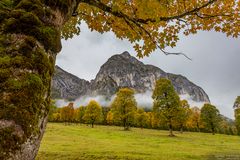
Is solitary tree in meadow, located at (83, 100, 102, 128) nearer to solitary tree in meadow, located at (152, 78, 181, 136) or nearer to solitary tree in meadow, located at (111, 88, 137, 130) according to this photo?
solitary tree in meadow, located at (111, 88, 137, 130)

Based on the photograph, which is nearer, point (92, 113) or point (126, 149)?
point (126, 149)

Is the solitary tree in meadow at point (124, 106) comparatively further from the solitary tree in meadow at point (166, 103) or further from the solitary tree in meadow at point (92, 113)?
the solitary tree in meadow at point (92, 113)

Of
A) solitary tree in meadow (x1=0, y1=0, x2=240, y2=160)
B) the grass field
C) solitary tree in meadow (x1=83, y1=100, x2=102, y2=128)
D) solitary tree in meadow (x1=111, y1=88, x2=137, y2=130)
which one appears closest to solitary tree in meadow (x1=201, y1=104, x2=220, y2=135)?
solitary tree in meadow (x1=111, y1=88, x2=137, y2=130)

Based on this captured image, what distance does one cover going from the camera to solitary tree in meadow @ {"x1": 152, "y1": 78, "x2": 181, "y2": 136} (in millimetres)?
48344

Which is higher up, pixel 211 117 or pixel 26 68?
pixel 211 117

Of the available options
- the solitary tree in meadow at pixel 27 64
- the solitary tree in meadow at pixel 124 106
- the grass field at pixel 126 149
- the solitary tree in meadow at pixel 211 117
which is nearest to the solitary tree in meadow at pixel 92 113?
the solitary tree in meadow at pixel 124 106

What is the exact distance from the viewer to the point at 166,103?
163 ft

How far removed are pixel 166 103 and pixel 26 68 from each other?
47.7 metres

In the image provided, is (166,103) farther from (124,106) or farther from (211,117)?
(211,117)

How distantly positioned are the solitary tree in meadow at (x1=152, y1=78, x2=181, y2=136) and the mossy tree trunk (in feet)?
151

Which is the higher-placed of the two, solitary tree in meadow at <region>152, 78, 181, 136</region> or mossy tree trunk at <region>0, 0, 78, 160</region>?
solitary tree in meadow at <region>152, 78, 181, 136</region>

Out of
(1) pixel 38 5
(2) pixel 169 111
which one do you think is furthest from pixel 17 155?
(2) pixel 169 111

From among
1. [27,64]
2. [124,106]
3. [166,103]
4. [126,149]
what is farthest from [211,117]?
[27,64]

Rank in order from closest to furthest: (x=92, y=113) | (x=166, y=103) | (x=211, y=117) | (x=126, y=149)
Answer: (x=126, y=149)
(x=166, y=103)
(x=211, y=117)
(x=92, y=113)
